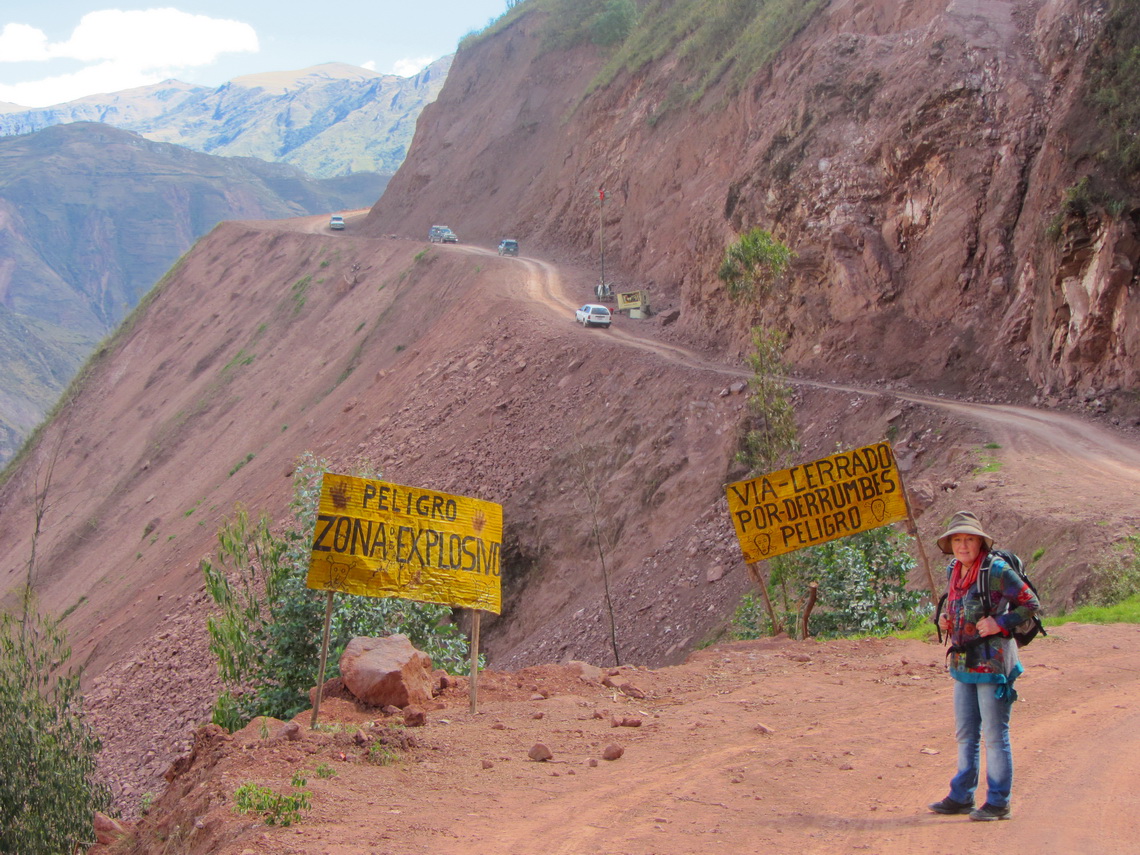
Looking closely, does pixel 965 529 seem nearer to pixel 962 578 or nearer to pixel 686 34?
pixel 962 578

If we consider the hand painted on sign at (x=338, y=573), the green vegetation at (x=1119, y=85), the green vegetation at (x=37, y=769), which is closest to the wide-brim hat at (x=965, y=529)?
the hand painted on sign at (x=338, y=573)

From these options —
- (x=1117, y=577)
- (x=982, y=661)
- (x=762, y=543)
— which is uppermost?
(x=762, y=543)

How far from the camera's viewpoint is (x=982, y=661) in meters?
6.00

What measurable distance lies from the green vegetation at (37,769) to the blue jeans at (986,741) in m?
9.29

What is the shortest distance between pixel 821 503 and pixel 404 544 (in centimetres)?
550

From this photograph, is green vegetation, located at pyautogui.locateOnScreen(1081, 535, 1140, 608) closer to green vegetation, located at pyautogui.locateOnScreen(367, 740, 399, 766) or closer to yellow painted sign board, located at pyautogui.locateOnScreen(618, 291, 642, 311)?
green vegetation, located at pyautogui.locateOnScreen(367, 740, 399, 766)

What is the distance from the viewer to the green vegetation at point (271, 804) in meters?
6.61

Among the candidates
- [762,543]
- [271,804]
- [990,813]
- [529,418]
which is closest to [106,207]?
[529,418]

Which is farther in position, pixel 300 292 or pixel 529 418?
pixel 300 292

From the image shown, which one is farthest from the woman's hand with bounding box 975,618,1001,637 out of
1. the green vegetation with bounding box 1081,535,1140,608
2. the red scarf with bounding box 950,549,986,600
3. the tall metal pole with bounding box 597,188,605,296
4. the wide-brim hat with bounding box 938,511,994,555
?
the tall metal pole with bounding box 597,188,605,296

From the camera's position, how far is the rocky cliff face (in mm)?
21156

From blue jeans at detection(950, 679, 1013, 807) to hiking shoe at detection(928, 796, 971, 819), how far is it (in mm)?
27

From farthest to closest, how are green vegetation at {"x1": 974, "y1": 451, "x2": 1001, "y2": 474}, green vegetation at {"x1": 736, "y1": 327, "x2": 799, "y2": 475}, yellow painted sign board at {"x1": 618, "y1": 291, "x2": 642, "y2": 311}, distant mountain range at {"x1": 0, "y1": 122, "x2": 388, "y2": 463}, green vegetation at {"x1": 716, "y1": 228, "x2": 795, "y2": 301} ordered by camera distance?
distant mountain range at {"x1": 0, "y1": 122, "x2": 388, "y2": 463} → yellow painted sign board at {"x1": 618, "y1": 291, "x2": 642, "y2": 311} → green vegetation at {"x1": 974, "y1": 451, "x2": 1001, "y2": 474} → green vegetation at {"x1": 716, "y1": 228, "x2": 795, "y2": 301} → green vegetation at {"x1": 736, "y1": 327, "x2": 799, "y2": 475}

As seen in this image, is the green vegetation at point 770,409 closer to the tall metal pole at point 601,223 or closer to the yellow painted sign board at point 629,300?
the yellow painted sign board at point 629,300
